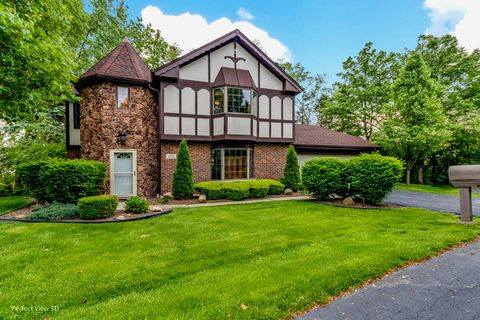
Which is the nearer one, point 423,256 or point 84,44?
point 423,256

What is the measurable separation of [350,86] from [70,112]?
22.4m

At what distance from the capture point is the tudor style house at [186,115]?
38.4ft

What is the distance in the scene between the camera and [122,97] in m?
11.8

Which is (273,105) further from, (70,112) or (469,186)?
(70,112)

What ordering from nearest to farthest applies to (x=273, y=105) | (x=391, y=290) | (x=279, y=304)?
1. (x=279, y=304)
2. (x=391, y=290)
3. (x=273, y=105)

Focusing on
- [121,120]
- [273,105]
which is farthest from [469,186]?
[121,120]

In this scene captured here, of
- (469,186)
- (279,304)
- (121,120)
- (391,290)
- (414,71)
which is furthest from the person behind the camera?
(414,71)

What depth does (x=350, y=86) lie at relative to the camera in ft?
79.3

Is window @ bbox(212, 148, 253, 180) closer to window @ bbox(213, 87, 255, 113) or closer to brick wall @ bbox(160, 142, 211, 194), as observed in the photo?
brick wall @ bbox(160, 142, 211, 194)

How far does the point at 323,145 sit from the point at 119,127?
1174cm

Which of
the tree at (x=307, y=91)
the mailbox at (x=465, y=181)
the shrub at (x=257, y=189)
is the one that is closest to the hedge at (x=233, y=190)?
the shrub at (x=257, y=189)

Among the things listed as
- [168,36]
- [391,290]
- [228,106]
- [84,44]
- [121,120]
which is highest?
[168,36]

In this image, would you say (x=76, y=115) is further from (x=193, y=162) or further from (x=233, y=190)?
(x=233, y=190)

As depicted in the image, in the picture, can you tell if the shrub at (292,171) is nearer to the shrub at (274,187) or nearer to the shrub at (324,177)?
the shrub at (274,187)
